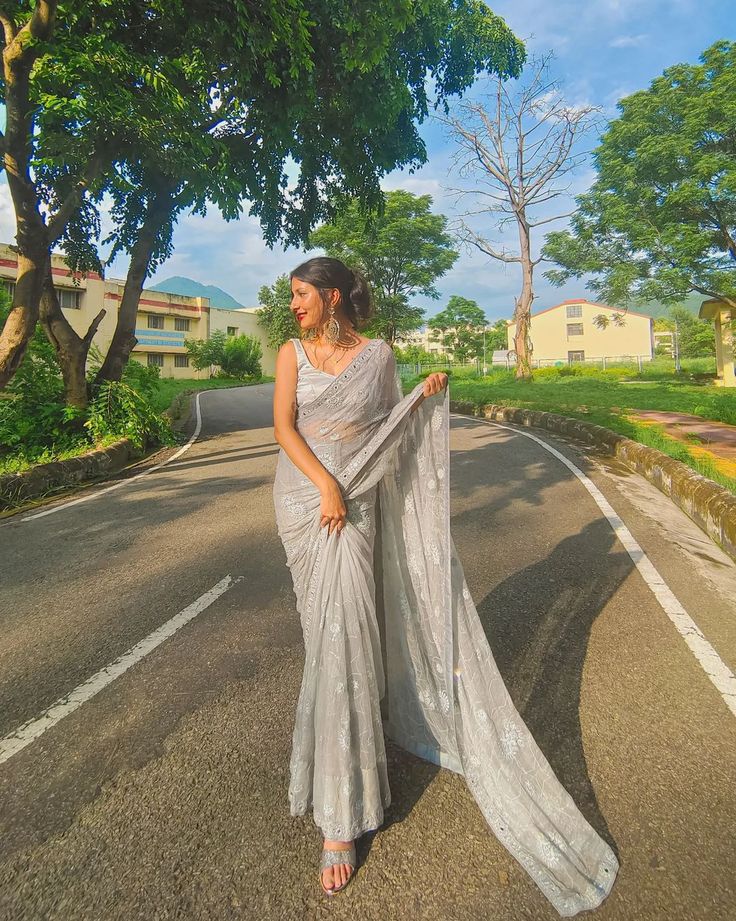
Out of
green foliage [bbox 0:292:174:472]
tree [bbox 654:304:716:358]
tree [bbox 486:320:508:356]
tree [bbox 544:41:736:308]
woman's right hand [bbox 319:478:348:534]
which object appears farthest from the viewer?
tree [bbox 486:320:508:356]

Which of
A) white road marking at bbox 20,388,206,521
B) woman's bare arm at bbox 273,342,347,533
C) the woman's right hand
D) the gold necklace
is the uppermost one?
the gold necklace

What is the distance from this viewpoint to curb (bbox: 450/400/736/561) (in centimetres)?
467

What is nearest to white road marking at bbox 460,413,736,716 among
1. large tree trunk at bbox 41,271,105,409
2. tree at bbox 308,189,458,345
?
large tree trunk at bbox 41,271,105,409

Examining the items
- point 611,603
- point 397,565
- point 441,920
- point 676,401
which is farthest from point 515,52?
point 441,920

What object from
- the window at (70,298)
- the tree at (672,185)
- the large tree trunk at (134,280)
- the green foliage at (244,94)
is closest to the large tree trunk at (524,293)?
the tree at (672,185)

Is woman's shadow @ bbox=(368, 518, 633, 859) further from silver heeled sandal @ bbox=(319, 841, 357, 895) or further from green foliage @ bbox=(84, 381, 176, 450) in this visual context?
green foliage @ bbox=(84, 381, 176, 450)

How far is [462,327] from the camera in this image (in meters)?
58.8

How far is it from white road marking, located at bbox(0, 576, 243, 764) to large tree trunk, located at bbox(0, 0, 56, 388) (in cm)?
647

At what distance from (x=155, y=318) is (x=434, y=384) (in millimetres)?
45956

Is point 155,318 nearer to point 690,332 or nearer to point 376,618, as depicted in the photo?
point 376,618

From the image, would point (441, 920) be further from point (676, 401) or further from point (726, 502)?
point (676, 401)

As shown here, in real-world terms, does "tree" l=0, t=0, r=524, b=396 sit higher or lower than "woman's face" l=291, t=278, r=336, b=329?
higher

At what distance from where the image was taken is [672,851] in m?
1.64

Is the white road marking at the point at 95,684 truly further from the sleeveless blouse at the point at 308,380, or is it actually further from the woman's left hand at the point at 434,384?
the woman's left hand at the point at 434,384
